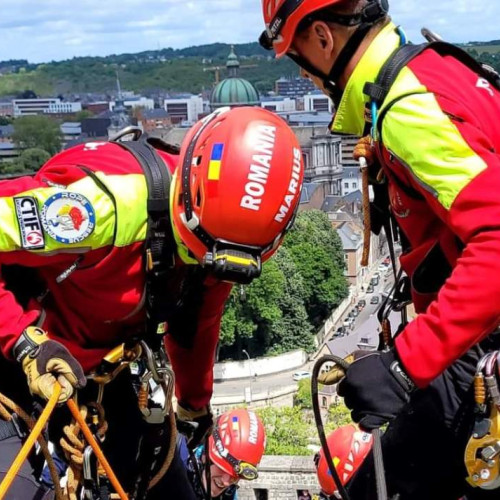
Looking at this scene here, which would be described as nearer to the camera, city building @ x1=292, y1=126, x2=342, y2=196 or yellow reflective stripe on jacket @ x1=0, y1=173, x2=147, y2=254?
yellow reflective stripe on jacket @ x1=0, y1=173, x2=147, y2=254

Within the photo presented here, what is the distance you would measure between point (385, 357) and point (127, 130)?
1669mm

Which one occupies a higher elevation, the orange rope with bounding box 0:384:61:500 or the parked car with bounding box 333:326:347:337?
the orange rope with bounding box 0:384:61:500

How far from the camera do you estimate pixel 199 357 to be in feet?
15.5

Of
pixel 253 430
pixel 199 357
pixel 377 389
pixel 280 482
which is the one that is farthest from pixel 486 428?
pixel 280 482

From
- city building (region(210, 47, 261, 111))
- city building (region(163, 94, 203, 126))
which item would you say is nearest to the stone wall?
city building (region(210, 47, 261, 111))

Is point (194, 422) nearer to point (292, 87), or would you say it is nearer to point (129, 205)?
point (129, 205)

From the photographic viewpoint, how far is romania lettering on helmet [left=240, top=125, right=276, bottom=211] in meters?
3.41

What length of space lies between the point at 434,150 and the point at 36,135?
106 metres

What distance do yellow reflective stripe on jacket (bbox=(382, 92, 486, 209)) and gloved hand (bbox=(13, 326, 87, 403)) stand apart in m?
1.60

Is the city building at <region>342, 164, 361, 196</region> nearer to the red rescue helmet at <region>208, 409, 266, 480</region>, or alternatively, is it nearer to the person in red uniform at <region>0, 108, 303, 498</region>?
the red rescue helmet at <region>208, 409, 266, 480</region>

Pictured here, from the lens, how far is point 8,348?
3.74 metres

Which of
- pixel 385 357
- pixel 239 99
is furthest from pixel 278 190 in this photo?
pixel 239 99

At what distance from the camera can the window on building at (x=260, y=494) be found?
9.83 metres

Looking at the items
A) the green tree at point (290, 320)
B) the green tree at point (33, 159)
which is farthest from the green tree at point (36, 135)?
the green tree at point (290, 320)
